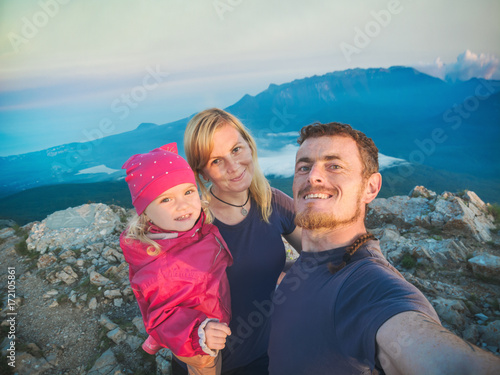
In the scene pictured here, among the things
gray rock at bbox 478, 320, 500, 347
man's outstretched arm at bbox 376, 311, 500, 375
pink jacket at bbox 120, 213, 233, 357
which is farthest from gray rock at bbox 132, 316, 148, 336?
gray rock at bbox 478, 320, 500, 347

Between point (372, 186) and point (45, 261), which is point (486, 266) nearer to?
point (372, 186)

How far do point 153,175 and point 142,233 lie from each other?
53 cm

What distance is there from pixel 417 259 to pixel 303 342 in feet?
15.3

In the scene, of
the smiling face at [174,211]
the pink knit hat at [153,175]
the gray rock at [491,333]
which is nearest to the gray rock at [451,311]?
the gray rock at [491,333]

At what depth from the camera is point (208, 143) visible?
8.95 feet

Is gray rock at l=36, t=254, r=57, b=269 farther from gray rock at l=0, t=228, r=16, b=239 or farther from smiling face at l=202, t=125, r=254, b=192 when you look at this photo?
smiling face at l=202, t=125, r=254, b=192

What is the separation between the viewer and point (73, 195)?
15977 mm

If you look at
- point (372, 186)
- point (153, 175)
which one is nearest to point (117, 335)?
point (153, 175)

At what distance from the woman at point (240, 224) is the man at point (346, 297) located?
64 cm

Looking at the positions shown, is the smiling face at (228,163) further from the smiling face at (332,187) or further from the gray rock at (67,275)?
the gray rock at (67,275)

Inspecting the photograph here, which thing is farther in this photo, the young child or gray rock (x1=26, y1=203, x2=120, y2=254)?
gray rock (x1=26, y1=203, x2=120, y2=254)

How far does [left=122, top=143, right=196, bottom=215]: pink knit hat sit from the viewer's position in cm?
239

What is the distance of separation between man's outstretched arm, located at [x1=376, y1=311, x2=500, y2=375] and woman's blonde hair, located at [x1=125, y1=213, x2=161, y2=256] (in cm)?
172

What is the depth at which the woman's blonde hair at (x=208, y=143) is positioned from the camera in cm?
272
